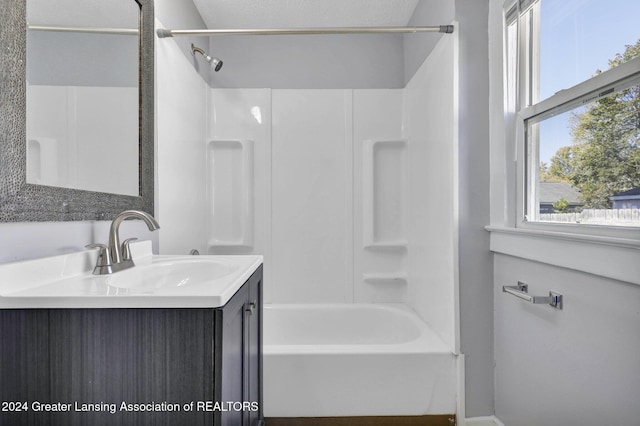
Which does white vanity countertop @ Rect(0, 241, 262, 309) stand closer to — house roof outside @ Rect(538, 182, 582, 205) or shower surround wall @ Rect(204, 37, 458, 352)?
house roof outside @ Rect(538, 182, 582, 205)

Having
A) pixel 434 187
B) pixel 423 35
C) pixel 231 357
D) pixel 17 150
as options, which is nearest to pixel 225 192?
pixel 434 187

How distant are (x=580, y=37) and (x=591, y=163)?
0.44 metres

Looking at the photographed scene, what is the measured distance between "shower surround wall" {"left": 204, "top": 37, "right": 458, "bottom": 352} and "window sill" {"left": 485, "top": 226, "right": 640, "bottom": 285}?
3.60ft

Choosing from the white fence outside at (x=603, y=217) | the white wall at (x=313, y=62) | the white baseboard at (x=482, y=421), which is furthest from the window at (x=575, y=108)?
the white wall at (x=313, y=62)

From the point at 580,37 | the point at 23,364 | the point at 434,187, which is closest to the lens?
the point at 23,364

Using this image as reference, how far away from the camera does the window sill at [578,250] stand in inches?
39.6

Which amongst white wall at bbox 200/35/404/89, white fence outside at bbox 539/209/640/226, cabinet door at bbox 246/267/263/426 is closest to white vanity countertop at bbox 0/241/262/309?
cabinet door at bbox 246/267/263/426

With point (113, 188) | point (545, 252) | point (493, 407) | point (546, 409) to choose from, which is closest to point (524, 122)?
point (545, 252)

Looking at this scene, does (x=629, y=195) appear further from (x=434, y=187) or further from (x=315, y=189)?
(x=315, y=189)

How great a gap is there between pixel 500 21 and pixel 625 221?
1.08 metres

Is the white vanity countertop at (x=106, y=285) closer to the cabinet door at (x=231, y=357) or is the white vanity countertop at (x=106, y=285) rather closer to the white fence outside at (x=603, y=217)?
the cabinet door at (x=231, y=357)

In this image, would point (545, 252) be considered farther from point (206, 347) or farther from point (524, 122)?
point (206, 347)

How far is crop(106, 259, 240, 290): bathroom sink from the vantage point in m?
1.13

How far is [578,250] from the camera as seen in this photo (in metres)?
1.19
